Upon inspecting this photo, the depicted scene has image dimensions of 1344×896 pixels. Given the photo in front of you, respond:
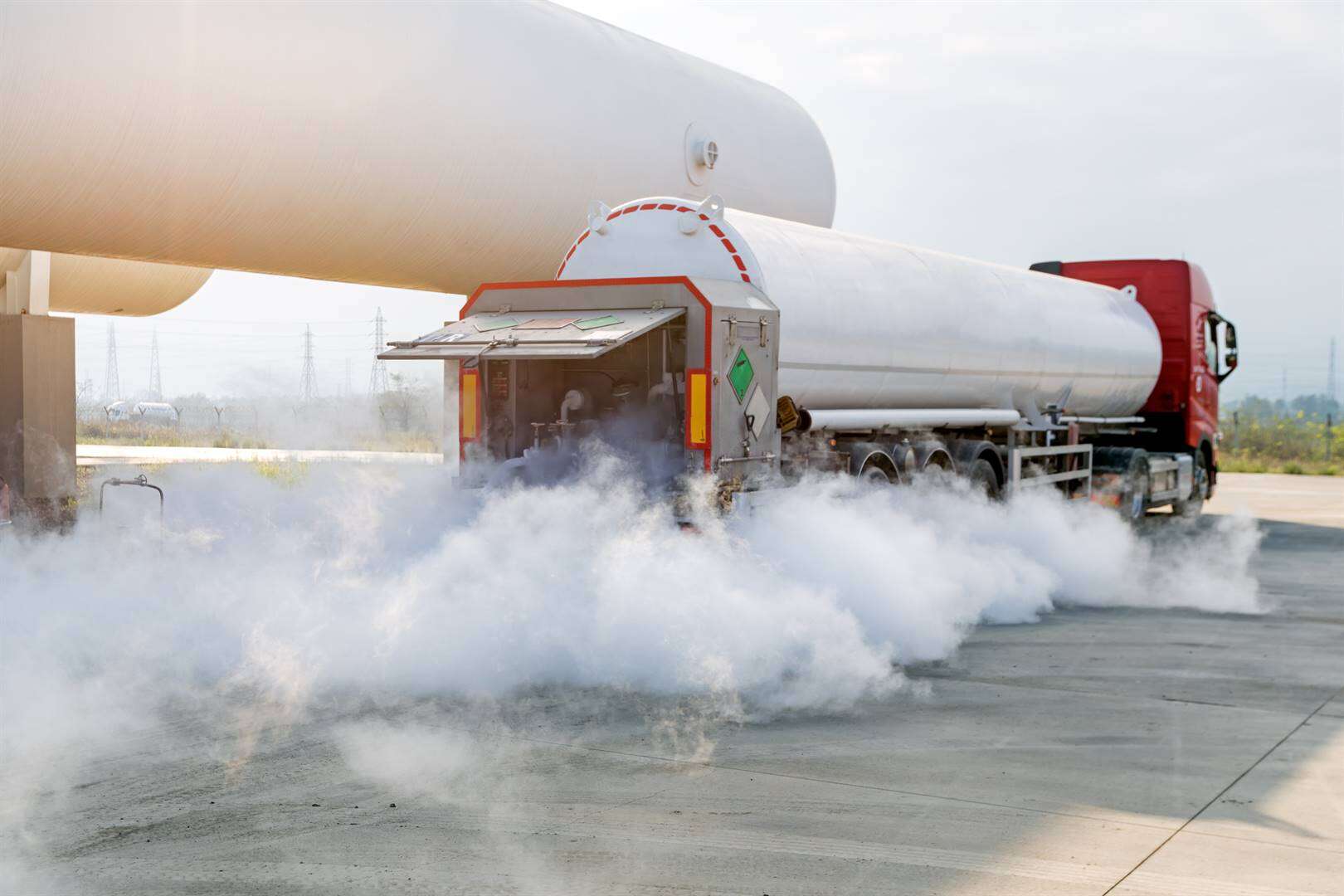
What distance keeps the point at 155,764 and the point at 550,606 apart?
8.68 ft

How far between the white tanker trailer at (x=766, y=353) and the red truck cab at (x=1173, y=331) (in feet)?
9.89

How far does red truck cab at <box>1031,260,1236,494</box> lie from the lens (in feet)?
61.1

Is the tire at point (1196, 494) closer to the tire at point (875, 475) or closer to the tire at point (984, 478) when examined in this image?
the tire at point (984, 478)

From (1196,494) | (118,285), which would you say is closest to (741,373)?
(1196,494)

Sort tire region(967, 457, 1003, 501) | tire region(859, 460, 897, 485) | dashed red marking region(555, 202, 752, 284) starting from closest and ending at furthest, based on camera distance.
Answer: dashed red marking region(555, 202, 752, 284) → tire region(859, 460, 897, 485) → tire region(967, 457, 1003, 501)

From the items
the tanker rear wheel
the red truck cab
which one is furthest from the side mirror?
the tanker rear wheel

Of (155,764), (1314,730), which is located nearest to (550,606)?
(155,764)

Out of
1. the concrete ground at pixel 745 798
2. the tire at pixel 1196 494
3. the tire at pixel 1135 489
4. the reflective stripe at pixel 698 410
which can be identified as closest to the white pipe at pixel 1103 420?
the tire at pixel 1135 489

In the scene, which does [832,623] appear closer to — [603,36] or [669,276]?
[669,276]

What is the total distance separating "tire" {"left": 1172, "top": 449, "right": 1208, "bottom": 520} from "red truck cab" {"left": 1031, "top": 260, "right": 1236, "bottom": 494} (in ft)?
0.79

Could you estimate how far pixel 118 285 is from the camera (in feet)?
82.9

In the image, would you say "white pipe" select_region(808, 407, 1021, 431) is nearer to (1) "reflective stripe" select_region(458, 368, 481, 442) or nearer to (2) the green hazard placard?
(2) the green hazard placard

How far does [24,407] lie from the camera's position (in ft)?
51.1

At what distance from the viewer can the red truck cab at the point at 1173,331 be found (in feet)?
61.1
